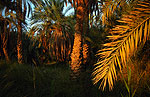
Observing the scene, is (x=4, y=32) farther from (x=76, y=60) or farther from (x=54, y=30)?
(x=76, y=60)

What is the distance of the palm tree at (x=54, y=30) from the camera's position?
10.3 m

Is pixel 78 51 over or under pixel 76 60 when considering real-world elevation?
over

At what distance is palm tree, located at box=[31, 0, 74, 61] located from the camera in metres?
10.3

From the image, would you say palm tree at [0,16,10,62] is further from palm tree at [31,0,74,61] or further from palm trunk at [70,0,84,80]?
palm trunk at [70,0,84,80]

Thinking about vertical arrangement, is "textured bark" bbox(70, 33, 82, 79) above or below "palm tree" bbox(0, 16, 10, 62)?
below

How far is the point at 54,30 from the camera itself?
10508 millimetres

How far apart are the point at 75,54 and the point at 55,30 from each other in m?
5.69

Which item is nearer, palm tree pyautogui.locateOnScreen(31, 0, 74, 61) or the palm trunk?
the palm trunk

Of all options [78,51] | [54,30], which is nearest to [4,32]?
[54,30]

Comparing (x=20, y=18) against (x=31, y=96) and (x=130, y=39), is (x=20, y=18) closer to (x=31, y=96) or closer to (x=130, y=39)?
(x=31, y=96)

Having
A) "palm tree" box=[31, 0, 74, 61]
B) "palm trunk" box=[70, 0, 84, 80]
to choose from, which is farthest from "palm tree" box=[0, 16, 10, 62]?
"palm trunk" box=[70, 0, 84, 80]

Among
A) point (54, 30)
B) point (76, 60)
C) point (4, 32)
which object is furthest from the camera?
point (54, 30)

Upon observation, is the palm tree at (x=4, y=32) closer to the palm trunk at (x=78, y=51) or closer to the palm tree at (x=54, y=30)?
the palm tree at (x=54, y=30)

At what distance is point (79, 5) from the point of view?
5.59m
